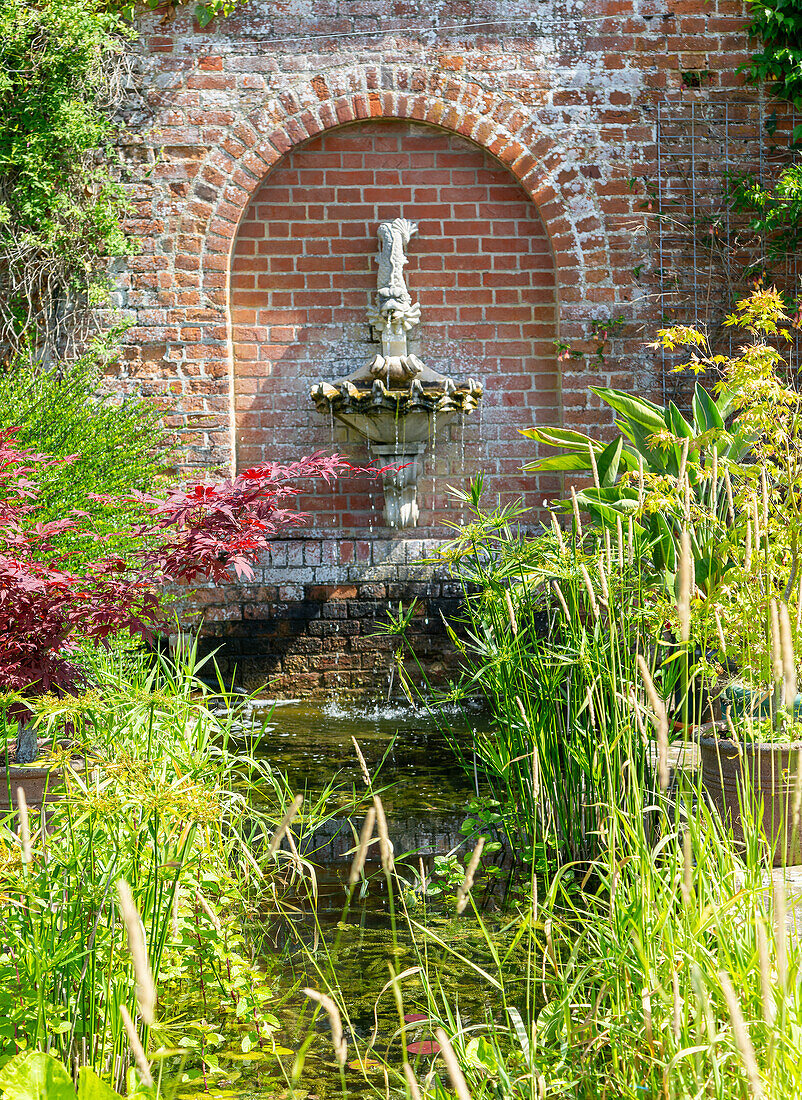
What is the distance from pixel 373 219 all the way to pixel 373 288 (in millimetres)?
368

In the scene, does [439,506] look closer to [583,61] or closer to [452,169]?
[452,169]

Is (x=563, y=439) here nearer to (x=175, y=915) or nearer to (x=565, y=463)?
(x=565, y=463)

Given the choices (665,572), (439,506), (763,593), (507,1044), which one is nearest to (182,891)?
(507,1044)

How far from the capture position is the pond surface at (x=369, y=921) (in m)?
1.67

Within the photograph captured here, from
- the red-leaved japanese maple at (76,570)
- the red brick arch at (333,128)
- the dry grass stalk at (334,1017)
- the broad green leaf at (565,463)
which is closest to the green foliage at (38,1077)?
the dry grass stalk at (334,1017)

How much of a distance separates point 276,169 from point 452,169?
0.94 m

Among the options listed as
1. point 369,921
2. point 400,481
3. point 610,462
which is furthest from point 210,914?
point 400,481

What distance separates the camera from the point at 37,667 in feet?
7.32

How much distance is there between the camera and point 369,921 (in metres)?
2.27

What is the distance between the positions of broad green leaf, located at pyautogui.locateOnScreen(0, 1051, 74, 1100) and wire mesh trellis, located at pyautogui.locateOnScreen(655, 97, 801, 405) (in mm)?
4604

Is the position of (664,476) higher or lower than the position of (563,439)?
lower

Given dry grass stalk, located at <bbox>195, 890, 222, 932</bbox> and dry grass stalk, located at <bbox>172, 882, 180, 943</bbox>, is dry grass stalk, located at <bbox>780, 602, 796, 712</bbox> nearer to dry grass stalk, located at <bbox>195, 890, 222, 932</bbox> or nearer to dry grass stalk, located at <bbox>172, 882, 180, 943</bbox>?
dry grass stalk, located at <bbox>195, 890, 222, 932</bbox>

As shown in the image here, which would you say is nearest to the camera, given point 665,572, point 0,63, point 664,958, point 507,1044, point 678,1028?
point 678,1028

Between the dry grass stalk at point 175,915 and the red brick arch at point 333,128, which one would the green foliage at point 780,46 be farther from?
the dry grass stalk at point 175,915
